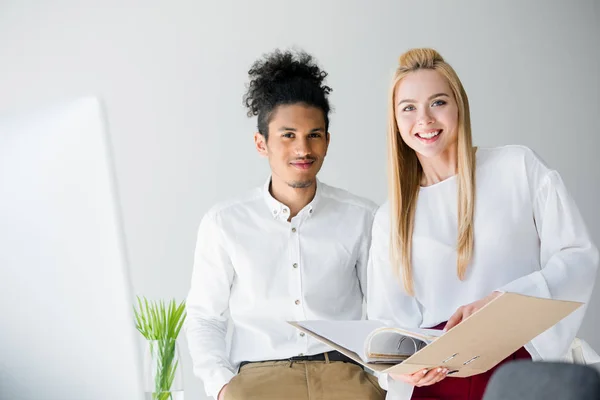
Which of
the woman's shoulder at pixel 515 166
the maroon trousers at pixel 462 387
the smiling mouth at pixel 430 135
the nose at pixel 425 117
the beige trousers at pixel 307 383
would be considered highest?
the nose at pixel 425 117

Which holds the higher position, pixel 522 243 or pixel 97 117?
pixel 97 117

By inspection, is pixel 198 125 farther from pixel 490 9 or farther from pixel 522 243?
pixel 522 243

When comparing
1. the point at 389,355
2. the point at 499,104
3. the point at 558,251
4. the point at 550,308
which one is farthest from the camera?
the point at 499,104

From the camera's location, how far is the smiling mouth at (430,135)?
2170 mm

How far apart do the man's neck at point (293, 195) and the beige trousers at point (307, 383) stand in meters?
0.51

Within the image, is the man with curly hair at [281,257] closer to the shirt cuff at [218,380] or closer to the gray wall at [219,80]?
the shirt cuff at [218,380]

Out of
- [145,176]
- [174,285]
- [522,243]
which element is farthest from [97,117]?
[522,243]

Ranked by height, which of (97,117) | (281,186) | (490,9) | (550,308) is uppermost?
(490,9)

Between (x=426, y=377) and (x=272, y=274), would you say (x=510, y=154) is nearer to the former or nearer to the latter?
(x=426, y=377)

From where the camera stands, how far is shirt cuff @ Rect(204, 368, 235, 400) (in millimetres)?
2529

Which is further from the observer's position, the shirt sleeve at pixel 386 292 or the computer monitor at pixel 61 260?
the computer monitor at pixel 61 260

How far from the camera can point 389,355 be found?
1875mm

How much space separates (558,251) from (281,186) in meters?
0.98

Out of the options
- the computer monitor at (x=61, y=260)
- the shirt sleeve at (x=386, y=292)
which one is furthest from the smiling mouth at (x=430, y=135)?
the computer monitor at (x=61, y=260)
